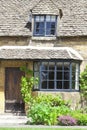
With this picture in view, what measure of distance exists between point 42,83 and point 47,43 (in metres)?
2.56

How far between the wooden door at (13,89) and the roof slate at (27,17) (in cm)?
234

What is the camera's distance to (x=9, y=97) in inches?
1094

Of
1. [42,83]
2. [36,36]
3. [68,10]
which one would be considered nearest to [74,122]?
[42,83]

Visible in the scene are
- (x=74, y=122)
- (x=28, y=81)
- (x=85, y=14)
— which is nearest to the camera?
(x=74, y=122)

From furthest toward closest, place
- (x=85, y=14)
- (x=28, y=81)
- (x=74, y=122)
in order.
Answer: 1. (x=85, y=14)
2. (x=28, y=81)
3. (x=74, y=122)

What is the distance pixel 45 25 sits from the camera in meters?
28.1

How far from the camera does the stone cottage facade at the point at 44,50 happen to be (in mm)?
27016

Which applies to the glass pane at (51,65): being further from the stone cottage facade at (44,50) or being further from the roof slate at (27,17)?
the roof slate at (27,17)

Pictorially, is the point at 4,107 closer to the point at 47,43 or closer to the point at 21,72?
the point at 21,72

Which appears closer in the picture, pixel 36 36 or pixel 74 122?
pixel 74 122

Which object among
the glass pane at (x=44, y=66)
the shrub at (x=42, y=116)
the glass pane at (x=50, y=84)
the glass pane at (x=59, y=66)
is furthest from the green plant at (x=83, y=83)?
the shrub at (x=42, y=116)

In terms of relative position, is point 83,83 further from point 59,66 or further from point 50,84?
point 50,84

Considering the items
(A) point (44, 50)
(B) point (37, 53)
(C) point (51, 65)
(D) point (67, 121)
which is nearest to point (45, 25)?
(A) point (44, 50)

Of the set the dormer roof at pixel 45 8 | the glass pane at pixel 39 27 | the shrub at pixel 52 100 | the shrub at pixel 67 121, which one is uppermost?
the dormer roof at pixel 45 8
